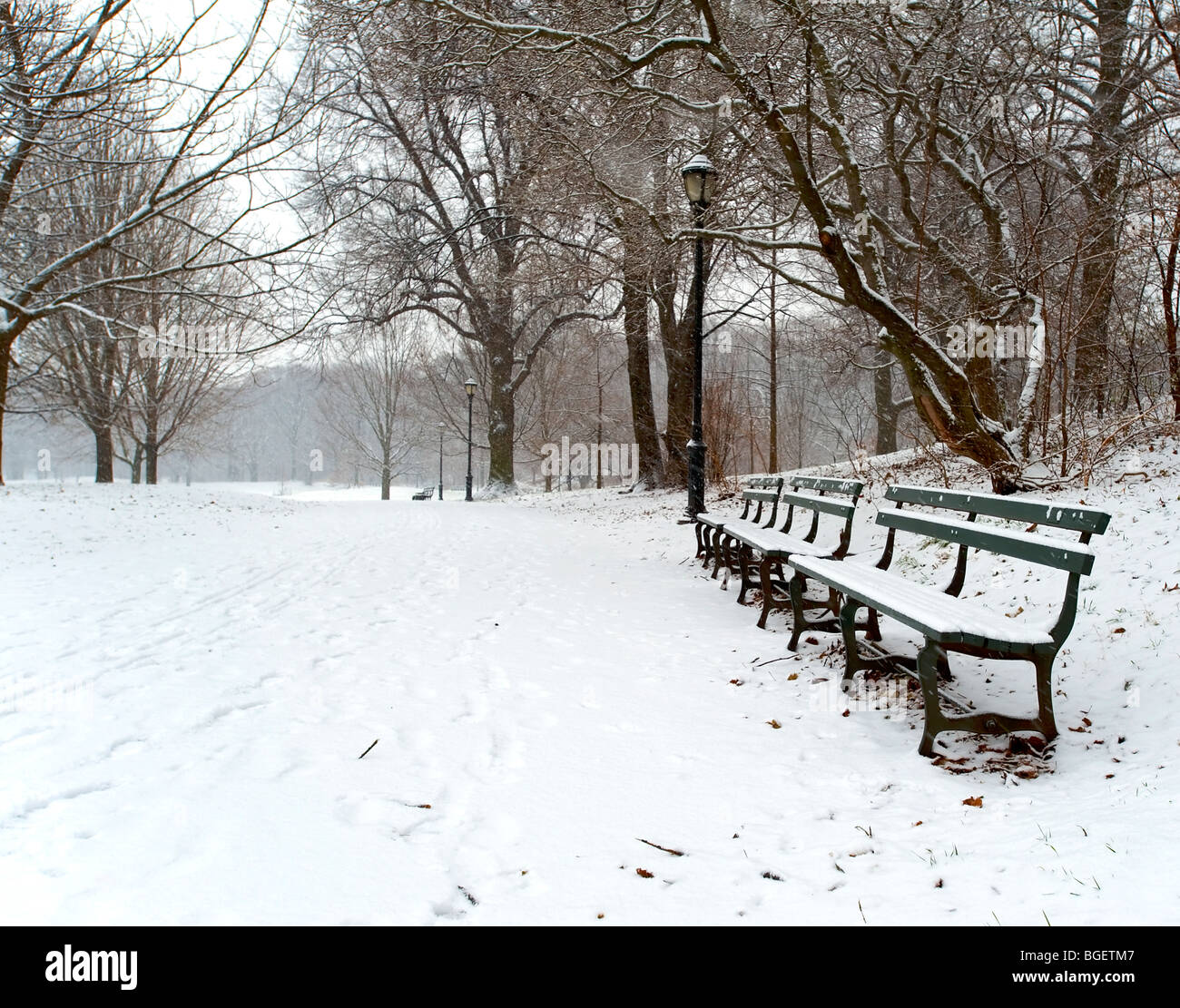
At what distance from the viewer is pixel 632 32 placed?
7.12 metres

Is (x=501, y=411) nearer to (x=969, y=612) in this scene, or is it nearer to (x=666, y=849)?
(x=969, y=612)

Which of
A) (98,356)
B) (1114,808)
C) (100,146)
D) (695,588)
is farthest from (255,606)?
(98,356)

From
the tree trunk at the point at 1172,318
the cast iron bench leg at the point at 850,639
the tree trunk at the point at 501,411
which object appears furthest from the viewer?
the tree trunk at the point at 501,411

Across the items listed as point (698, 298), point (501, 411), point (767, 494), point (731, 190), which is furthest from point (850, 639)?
point (501, 411)

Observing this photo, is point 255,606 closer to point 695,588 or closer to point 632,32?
point 695,588

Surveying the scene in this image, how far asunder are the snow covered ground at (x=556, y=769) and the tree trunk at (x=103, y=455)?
14906 mm

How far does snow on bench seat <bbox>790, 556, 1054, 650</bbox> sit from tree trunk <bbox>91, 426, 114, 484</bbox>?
19.7 metres

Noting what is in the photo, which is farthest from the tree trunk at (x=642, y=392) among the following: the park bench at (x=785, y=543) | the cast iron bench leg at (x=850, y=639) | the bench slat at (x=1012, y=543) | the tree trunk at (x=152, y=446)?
the tree trunk at (x=152, y=446)

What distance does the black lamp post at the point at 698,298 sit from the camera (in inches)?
331

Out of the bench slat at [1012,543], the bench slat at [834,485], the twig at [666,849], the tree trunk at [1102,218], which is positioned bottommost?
the twig at [666,849]

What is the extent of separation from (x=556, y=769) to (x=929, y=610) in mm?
1785

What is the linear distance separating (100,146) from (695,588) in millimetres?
10747

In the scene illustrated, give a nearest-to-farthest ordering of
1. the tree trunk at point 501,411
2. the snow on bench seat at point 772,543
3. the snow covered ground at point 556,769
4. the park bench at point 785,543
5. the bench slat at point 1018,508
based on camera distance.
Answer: the snow covered ground at point 556,769 → the bench slat at point 1018,508 → the snow on bench seat at point 772,543 → the park bench at point 785,543 → the tree trunk at point 501,411

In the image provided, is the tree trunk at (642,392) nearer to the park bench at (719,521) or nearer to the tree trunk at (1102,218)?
the park bench at (719,521)
